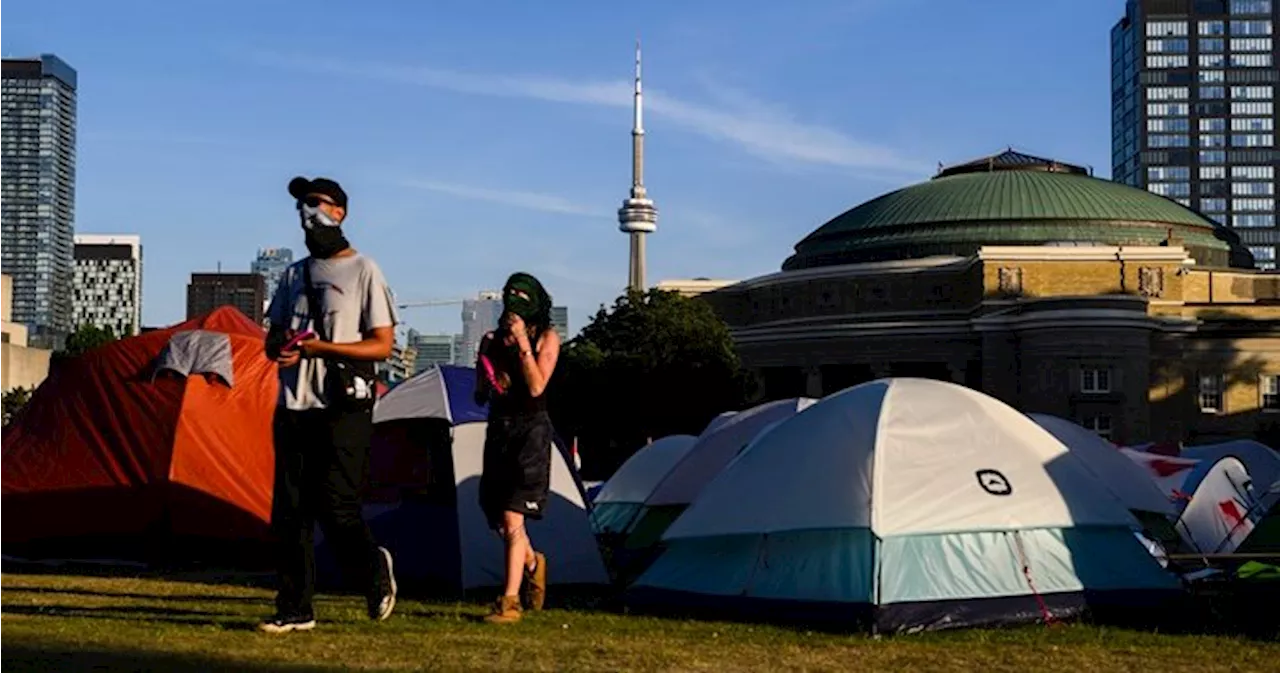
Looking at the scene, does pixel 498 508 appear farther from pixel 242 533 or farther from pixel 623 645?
pixel 242 533

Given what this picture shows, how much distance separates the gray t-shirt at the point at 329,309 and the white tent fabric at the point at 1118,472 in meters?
9.42

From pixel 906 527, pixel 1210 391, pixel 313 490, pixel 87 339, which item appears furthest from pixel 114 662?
pixel 1210 391

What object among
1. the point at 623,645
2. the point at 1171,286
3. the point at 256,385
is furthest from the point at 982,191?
the point at 623,645

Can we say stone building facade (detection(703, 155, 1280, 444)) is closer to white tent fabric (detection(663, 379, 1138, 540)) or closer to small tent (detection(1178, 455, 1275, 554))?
small tent (detection(1178, 455, 1275, 554))

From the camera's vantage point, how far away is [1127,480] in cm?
1733

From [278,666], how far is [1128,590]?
608cm

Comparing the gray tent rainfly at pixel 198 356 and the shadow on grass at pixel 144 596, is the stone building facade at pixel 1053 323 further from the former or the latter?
the shadow on grass at pixel 144 596

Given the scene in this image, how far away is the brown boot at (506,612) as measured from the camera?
33.9 ft

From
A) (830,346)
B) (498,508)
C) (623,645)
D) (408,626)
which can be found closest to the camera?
(623,645)

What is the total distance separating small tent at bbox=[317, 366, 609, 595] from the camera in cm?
1367

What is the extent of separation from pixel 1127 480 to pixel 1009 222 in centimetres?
9617

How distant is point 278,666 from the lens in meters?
7.84

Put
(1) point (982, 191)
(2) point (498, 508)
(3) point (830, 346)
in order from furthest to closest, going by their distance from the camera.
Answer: (1) point (982, 191) → (3) point (830, 346) → (2) point (498, 508)

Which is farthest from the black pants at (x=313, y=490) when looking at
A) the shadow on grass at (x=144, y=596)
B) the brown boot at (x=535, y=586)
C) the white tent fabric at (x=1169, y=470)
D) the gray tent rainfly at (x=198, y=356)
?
the white tent fabric at (x=1169, y=470)
